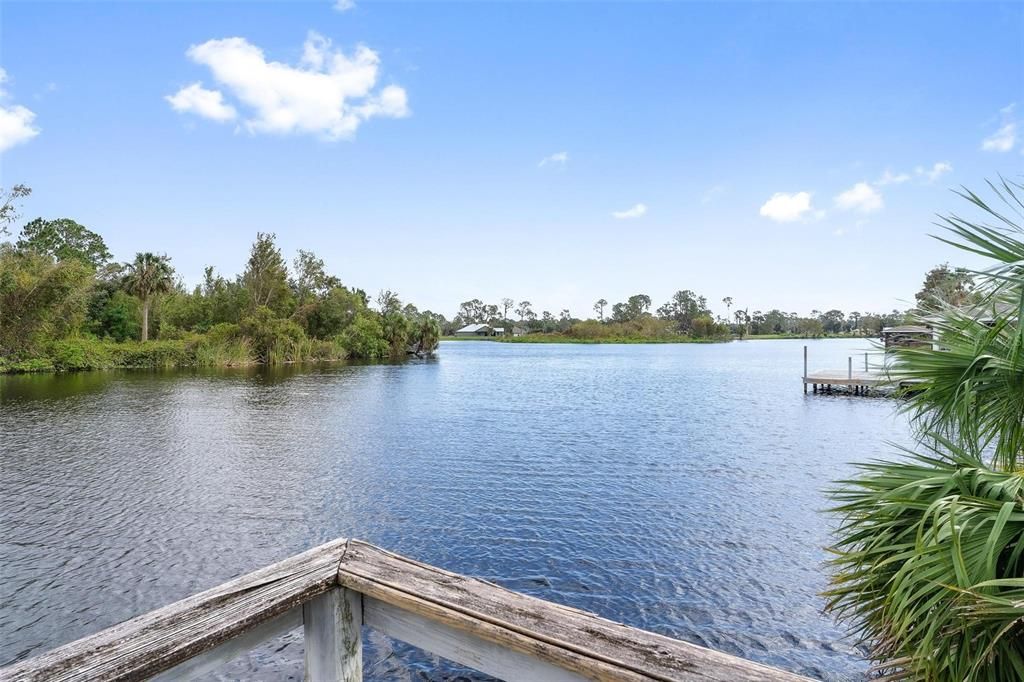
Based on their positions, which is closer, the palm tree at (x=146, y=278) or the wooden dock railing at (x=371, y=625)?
the wooden dock railing at (x=371, y=625)

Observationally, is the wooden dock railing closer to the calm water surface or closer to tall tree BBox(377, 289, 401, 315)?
the calm water surface

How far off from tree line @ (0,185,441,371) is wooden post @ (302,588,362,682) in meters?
41.5

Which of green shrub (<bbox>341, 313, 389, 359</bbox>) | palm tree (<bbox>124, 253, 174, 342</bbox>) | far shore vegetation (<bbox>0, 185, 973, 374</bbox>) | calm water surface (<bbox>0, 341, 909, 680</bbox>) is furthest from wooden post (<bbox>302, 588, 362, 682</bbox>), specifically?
green shrub (<bbox>341, 313, 389, 359</bbox>)

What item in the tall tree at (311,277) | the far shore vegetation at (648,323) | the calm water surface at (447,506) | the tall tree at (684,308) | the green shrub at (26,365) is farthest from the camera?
the tall tree at (684,308)

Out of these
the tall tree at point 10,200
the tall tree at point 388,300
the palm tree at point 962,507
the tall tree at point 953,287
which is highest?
the tall tree at point 10,200

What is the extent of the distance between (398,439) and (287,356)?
3562 centimetres

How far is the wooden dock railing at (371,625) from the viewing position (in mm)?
938

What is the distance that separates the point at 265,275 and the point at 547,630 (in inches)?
2242

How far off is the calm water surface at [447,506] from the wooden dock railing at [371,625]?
190 inches

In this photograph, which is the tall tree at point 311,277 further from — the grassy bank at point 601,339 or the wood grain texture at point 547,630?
the grassy bank at point 601,339

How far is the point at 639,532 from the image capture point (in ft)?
28.0

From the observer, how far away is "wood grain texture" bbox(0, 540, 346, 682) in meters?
0.91

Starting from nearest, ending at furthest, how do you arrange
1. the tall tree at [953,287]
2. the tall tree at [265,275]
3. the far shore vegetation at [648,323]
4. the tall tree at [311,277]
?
the tall tree at [953,287], the tall tree at [265,275], the tall tree at [311,277], the far shore vegetation at [648,323]

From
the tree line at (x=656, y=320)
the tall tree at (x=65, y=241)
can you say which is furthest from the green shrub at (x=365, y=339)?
the tree line at (x=656, y=320)
